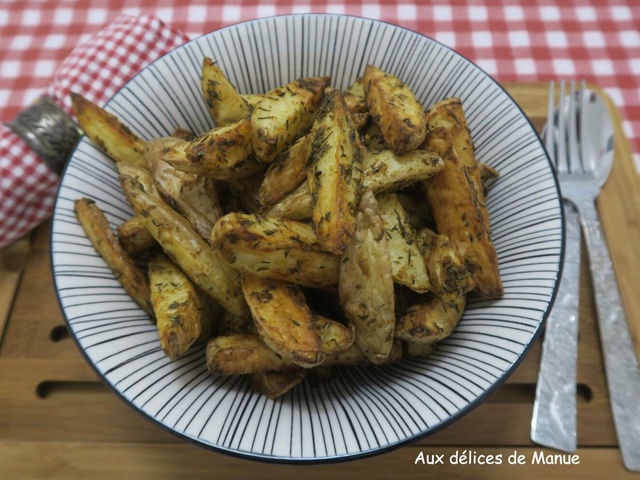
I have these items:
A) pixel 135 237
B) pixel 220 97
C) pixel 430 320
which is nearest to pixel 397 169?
pixel 430 320

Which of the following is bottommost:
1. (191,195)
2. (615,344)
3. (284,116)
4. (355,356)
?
(615,344)

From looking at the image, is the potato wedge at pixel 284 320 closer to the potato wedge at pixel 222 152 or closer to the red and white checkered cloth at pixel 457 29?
the potato wedge at pixel 222 152

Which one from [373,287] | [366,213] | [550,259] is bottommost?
[550,259]

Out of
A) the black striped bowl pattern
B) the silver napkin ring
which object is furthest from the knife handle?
the silver napkin ring

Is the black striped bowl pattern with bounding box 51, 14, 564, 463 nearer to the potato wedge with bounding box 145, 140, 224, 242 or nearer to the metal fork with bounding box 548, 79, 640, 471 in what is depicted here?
the potato wedge with bounding box 145, 140, 224, 242

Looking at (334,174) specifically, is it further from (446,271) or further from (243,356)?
(243,356)

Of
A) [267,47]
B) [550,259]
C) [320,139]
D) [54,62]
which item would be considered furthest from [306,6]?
[550,259]

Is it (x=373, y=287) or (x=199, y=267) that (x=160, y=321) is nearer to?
(x=199, y=267)

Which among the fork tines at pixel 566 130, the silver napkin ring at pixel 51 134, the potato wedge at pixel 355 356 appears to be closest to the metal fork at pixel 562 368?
the fork tines at pixel 566 130
